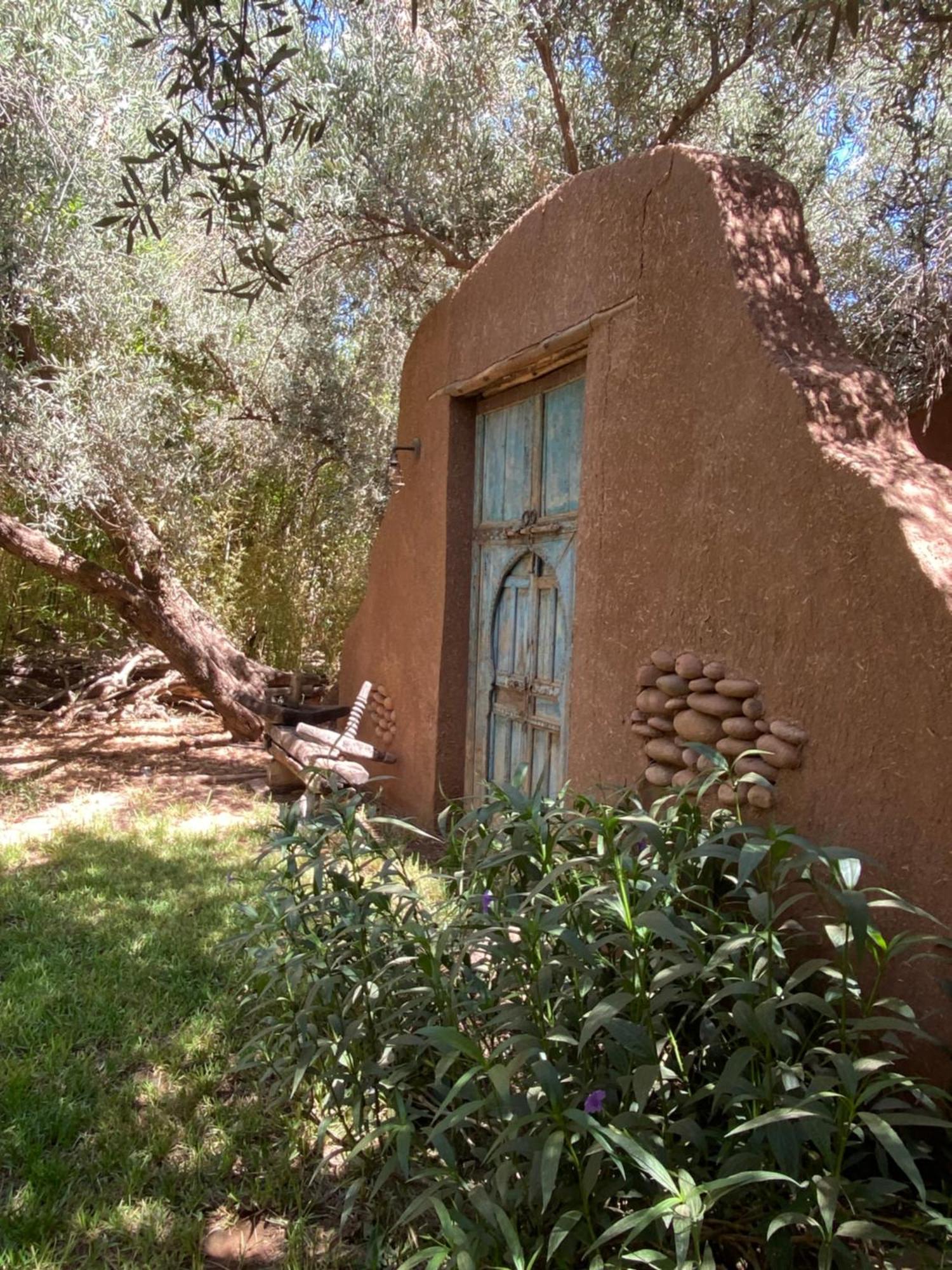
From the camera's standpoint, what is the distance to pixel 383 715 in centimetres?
643

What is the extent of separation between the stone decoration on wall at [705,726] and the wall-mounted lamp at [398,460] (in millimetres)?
2866

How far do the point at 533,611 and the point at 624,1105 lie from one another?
3.11 metres

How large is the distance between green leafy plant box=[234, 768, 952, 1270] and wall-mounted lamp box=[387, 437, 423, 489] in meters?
3.48

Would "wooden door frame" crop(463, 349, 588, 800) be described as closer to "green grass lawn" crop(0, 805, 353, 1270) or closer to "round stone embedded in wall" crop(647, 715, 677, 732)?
"green grass lawn" crop(0, 805, 353, 1270)

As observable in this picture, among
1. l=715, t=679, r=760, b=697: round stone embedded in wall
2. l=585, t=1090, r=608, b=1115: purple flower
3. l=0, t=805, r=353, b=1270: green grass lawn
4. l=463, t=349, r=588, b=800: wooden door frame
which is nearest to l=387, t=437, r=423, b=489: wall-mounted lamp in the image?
l=463, t=349, r=588, b=800: wooden door frame

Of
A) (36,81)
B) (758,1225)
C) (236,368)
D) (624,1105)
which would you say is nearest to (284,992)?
(624,1105)

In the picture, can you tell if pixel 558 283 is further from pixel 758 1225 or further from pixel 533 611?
pixel 758 1225

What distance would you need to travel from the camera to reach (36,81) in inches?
217

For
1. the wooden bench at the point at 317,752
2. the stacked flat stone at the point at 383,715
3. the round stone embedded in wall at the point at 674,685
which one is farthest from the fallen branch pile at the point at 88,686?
the round stone embedded in wall at the point at 674,685

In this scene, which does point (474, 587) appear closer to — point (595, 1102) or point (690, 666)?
point (690, 666)

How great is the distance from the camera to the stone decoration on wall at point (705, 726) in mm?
2924

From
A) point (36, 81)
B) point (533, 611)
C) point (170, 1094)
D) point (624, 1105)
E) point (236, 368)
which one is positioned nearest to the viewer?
point (624, 1105)

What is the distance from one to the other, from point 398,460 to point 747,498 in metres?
3.46

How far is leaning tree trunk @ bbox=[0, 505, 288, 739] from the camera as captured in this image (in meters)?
7.50
